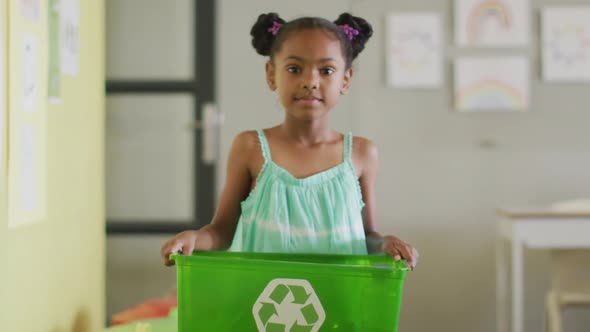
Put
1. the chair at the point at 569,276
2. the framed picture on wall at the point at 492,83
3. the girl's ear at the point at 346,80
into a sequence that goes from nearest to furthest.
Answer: the girl's ear at the point at 346,80 < the chair at the point at 569,276 < the framed picture on wall at the point at 492,83

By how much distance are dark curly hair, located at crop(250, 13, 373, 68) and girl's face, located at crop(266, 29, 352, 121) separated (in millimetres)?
19

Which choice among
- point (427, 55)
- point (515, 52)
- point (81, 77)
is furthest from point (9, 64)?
point (515, 52)

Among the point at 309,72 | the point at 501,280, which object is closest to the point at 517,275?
the point at 501,280

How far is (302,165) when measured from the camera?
1.61 m

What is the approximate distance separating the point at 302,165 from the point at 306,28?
0.27m

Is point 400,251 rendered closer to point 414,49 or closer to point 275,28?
point 275,28

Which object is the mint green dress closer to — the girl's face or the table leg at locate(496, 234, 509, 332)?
the girl's face

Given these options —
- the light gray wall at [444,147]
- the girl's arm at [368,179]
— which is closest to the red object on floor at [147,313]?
the light gray wall at [444,147]

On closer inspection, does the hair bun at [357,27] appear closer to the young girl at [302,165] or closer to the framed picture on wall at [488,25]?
the young girl at [302,165]

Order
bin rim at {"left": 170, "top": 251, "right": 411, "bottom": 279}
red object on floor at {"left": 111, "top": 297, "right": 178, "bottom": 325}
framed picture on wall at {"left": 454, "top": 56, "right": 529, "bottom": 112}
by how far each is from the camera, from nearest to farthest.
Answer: bin rim at {"left": 170, "top": 251, "right": 411, "bottom": 279}, red object on floor at {"left": 111, "top": 297, "right": 178, "bottom": 325}, framed picture on wall at {"left": 454, "top": 56, "right": 529, "bottom": 112}

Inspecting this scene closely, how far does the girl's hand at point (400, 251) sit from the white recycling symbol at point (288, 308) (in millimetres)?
197

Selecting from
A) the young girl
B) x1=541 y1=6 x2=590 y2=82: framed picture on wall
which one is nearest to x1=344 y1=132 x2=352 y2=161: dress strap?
the young girl

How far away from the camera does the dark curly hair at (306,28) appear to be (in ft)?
5.10

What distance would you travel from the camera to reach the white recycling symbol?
125 cm
